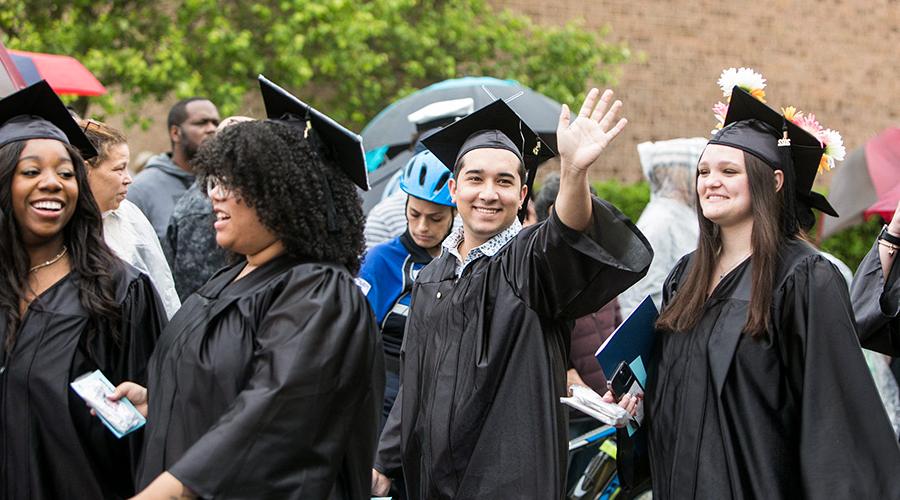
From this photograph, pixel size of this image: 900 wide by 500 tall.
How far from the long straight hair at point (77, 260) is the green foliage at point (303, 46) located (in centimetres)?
756

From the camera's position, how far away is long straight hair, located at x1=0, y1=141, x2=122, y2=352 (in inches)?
152

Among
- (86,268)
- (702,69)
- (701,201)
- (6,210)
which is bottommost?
(702,69)

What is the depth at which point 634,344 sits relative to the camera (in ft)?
13.8

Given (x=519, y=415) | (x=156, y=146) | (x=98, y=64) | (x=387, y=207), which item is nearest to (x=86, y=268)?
(x=519, y=415)

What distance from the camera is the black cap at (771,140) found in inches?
159

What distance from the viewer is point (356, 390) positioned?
3.34 metres

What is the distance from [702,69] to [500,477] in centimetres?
1590

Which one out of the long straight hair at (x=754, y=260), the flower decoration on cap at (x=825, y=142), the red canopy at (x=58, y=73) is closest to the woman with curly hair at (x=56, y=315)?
the long straight hair at (x=754, y=260)

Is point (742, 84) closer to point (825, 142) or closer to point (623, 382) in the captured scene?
point (825, 142)

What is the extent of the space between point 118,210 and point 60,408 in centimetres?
175

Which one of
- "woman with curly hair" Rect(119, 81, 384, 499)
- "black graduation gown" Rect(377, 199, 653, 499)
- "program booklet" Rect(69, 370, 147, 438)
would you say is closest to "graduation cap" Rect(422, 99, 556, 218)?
"black graduation gown" Rect(377, 199, 653, 499)

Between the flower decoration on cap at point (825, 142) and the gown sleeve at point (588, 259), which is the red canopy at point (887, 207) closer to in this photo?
the flower decoration on cap at point (825, 142)

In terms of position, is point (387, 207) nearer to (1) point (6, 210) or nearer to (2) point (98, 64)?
(1) point (6, 210)

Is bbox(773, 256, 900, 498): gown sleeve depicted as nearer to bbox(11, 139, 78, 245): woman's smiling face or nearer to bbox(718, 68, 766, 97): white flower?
bbox(718, 68, 766, 97): white flower
